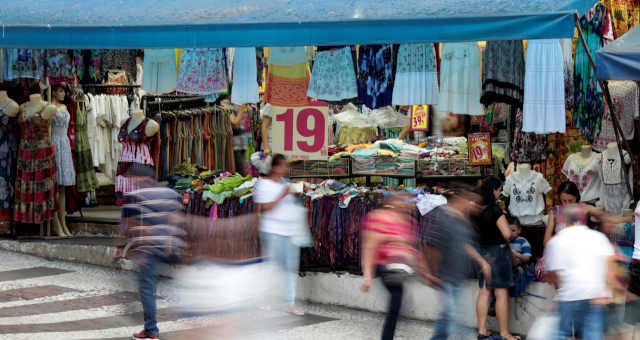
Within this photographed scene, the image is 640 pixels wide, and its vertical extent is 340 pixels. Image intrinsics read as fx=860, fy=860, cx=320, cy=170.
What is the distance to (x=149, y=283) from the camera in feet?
26.2

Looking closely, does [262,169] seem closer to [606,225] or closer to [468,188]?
[468,188]

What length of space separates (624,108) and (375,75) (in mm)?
2982

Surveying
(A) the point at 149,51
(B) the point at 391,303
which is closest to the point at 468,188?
(B) the point at 391,303

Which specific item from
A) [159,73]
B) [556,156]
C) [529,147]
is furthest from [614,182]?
[159,73]

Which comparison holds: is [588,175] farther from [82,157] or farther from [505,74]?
[82,157]

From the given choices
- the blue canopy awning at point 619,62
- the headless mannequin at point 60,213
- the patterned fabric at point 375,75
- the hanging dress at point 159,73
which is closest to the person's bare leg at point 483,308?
the blue canopy awning at point 619,62

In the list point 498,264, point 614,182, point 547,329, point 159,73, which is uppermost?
point 159,73

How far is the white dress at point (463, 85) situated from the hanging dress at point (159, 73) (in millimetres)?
3505

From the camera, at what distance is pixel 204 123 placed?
14.0m

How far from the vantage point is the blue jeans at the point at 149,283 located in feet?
25.7

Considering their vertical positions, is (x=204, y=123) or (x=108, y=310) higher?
(x=204, y=123)

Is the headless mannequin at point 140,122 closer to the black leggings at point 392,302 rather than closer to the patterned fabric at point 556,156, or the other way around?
the patterned fabric at point 556,156

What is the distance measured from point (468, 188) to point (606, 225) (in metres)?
1.18

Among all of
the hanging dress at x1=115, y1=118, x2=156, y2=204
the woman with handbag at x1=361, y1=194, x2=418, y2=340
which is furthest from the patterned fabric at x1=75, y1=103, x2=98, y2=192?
the woman with handbag at x1=361, y1=194, x2=418, y2=340
